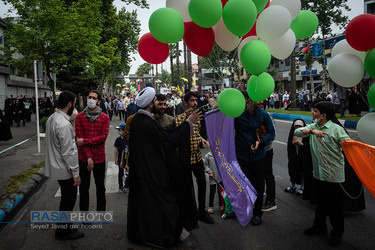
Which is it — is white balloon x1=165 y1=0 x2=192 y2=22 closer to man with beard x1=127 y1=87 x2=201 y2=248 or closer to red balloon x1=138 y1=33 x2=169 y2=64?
red balloon x1=138 y1=33 x2=169 y2=64

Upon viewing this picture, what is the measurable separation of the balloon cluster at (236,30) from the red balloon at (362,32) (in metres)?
0.68

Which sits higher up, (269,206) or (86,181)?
(86,181)

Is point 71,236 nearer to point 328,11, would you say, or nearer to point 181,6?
point 181,6

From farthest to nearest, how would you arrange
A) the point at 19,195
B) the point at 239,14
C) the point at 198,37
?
1. the point at 19,195
2. the point at 198,37
3. the point at 239,14

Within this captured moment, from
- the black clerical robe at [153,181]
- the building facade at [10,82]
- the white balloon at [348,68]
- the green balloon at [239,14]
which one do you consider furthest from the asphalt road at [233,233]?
the building facade at [10,82]

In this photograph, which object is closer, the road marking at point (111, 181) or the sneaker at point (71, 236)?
the sneaker at point (71, 236)

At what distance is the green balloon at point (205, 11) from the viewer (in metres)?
3.34

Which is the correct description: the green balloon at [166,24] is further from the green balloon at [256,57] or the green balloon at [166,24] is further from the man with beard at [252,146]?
the man with beard at [252,146]

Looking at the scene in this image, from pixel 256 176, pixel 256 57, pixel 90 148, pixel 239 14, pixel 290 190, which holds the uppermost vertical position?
pixel 239 14

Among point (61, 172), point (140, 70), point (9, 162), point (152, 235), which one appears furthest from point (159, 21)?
point (140, 70)

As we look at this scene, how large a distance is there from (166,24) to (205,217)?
2.76 m

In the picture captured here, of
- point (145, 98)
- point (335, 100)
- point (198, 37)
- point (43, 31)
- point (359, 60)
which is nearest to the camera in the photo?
point (359, 60)

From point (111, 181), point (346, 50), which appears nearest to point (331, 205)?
point (346, 50)

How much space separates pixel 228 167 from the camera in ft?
13.3
